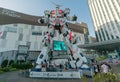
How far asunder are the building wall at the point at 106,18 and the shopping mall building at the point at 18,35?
70.8 ft

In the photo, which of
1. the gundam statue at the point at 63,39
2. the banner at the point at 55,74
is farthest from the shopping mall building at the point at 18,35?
the banner at the point at 55,74

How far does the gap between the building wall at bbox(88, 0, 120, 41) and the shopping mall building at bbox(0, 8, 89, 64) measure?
21.6 metres

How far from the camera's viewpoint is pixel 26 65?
3028 cm

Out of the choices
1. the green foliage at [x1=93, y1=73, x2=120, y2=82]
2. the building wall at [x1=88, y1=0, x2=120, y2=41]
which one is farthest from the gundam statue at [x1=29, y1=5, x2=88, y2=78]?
the building wall at [x1=88, y1=0, x2=120, y2=41]

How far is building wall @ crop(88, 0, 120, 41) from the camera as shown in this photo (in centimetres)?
4334

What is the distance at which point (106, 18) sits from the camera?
48906mm

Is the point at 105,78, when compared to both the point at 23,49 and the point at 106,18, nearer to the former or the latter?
the point at 23,49

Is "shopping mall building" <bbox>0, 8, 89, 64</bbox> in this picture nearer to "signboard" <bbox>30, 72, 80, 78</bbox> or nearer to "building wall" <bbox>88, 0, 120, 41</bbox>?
"building wall" <bbox>88, 0, 120, 41</bbox>

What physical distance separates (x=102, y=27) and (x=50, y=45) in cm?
3978

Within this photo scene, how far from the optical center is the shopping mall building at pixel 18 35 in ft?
123

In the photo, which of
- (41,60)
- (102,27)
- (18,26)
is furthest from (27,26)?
(41,60)

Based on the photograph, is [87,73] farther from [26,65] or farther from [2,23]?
[2,23]

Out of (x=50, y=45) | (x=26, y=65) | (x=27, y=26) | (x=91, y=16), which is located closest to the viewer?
(x=50, y=45)

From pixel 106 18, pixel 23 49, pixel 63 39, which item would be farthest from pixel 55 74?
pixel 106 18
